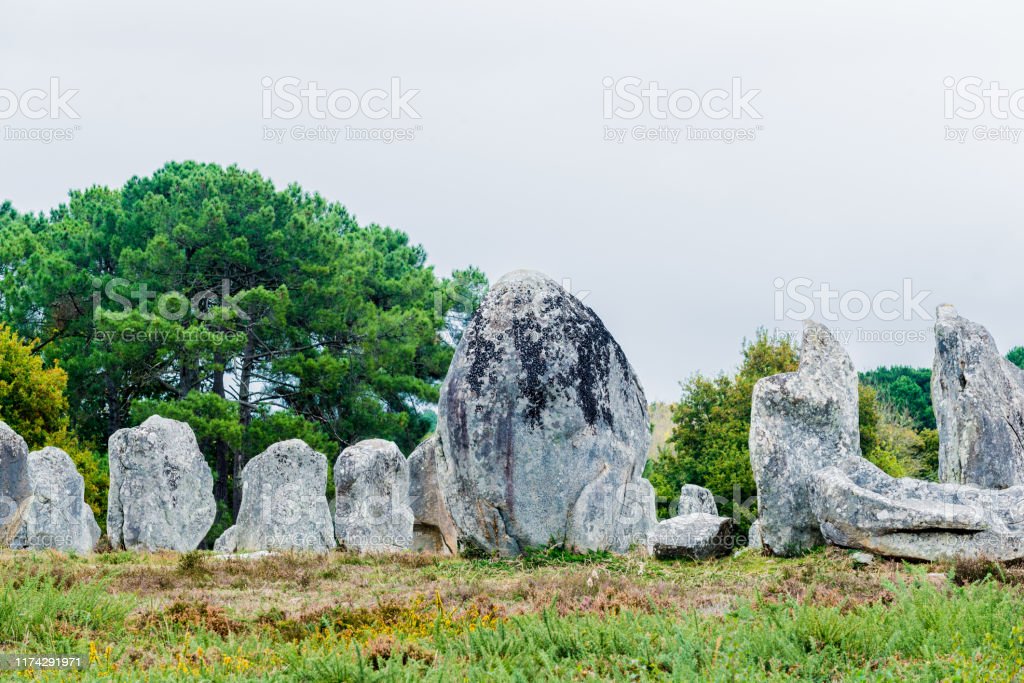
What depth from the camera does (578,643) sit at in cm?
824

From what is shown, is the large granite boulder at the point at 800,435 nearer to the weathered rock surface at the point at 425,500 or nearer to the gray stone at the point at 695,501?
the weathered rock surface at the point at 425,500

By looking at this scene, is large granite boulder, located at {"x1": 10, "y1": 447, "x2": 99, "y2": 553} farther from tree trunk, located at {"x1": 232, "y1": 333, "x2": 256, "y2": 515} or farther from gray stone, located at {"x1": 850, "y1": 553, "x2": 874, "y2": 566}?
gray stone, located at {"x1": 850, "y1": 553, "x2": 874, "y2": 566}

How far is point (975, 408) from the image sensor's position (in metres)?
16.5

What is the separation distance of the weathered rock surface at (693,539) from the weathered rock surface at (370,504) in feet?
25.2

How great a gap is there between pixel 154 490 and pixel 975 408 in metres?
14.6

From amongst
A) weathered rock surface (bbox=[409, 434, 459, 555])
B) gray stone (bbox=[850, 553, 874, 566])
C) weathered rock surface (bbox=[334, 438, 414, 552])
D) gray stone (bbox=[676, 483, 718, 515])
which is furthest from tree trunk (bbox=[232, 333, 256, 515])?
gray stone (bbox=[850, 553, 874, 566])

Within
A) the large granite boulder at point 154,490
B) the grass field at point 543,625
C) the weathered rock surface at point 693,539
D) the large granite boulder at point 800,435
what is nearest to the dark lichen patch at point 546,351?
the weathered rock surface at point 693,539

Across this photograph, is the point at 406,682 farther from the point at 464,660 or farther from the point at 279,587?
the point at 279,587

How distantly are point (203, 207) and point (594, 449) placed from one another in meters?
24.7

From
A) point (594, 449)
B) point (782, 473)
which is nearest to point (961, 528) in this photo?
point (782, 473)

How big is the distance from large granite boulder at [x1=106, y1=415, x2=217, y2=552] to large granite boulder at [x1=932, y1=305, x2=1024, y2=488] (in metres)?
13.8

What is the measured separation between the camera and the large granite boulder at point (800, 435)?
45.7 feet

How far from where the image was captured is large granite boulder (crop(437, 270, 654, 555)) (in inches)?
550

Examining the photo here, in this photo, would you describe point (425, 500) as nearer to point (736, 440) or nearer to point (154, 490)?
point (154, 490)
